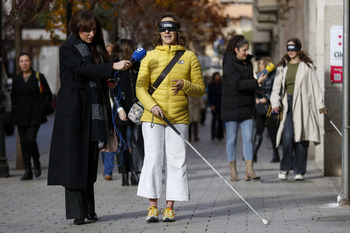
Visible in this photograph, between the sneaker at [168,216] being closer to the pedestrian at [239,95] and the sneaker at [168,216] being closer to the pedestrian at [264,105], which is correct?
the pedestrian at [239,95]

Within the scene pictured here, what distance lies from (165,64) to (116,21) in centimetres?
1437

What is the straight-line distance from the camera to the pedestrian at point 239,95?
12.0m

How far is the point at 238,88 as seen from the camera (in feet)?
39.4

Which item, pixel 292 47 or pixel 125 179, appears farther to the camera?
pixel 292 47

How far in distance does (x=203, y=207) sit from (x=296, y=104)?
127 inches

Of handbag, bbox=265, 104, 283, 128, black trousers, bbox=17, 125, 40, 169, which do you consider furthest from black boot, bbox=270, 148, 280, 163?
black trousers, bbox=17, 125, 40, 169

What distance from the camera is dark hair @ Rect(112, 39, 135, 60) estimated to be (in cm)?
1148

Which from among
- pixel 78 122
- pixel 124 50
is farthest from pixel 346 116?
pixel 124 50

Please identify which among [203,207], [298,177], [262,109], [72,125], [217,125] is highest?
[72,125]

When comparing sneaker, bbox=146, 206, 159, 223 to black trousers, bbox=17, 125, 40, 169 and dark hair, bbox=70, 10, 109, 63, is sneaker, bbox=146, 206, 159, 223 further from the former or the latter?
black trousers, bbox=17, 125, 40, 169

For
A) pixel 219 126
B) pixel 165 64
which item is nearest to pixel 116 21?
pixel 219 126

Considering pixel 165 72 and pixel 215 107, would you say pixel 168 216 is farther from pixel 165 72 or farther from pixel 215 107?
pixel 215 107

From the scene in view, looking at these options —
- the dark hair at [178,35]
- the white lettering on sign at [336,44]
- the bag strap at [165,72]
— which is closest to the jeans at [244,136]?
the white lettering on sign at [336,44]

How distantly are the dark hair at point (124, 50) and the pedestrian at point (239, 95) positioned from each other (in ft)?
4.75
